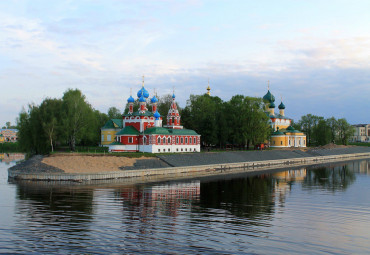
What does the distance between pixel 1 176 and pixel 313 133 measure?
83.4 m

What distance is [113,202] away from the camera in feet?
89.8

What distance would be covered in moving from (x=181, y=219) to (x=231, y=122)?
→ 5412 cm

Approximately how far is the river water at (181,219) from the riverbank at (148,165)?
311cm

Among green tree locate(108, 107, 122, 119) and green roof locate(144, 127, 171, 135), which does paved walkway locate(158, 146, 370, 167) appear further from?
green tree locate(108, 107, 122, 119)

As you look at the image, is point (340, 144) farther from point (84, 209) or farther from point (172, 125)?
point (84, 209)

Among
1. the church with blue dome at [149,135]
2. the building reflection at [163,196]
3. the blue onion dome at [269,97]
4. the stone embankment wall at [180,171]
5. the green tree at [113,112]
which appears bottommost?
the building reflection at [163,196]

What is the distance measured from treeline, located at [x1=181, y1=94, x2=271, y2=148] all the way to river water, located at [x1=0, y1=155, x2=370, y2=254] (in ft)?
117

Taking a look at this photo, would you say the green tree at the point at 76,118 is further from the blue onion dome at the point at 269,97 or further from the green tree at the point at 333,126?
the green tree at the point at 333,126

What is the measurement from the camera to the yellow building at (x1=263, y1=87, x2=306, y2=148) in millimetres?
90312

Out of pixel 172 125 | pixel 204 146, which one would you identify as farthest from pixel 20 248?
pixel 204 146

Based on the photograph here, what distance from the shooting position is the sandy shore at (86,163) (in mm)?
41625

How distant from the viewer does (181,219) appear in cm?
2230

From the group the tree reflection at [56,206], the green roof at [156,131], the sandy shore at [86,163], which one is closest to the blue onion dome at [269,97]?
the green roof at [156,131]

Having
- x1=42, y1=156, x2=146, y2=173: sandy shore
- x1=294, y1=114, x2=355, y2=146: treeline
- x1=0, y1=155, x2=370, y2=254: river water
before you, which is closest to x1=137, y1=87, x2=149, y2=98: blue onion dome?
x1=42, y1=156, x2=146, y2=173: sandy shore
